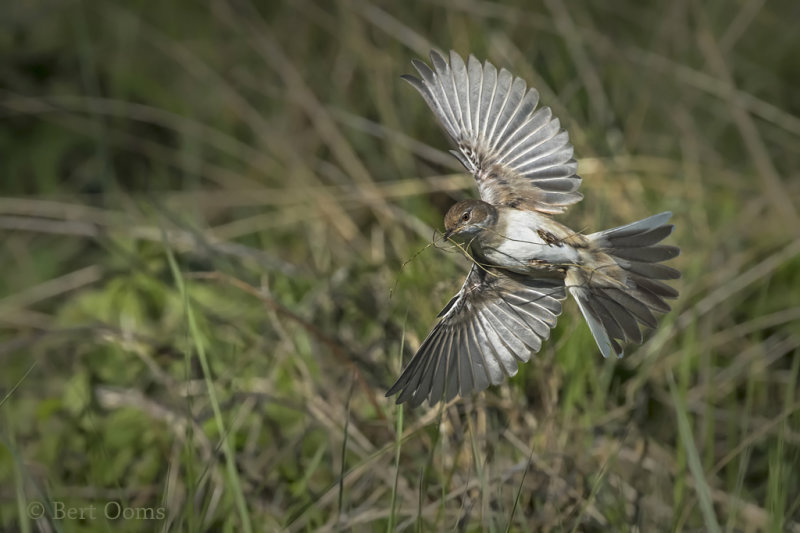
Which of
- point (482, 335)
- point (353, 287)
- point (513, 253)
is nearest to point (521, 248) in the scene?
point (513, 253)

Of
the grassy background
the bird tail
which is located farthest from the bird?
the grassy background

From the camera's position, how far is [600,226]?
2086 mm

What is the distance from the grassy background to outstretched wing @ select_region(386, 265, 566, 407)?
0.59ft

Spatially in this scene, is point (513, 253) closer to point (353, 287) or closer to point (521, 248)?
point (521, 248)

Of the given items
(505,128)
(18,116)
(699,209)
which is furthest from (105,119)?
(505,128)

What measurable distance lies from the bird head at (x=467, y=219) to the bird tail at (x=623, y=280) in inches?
5.4

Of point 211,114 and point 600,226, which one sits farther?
point 211,114

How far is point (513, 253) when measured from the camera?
1173 mm

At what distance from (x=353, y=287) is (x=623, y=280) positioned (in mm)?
A: 1357

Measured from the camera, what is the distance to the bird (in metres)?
1.15

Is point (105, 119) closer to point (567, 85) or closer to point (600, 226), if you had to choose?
point (567, 85)

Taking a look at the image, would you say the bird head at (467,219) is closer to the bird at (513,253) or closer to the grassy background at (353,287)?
the bird at (513,253)

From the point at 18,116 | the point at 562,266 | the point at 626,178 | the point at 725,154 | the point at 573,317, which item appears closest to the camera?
the point at 562,266

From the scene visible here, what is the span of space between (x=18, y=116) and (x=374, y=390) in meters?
2.75
